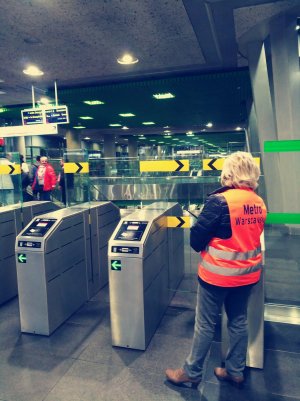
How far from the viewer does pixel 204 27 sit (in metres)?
3.97

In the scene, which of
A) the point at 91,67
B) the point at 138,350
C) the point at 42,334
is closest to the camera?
the point at 138,350

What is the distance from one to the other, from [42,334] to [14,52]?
4030 millimetres

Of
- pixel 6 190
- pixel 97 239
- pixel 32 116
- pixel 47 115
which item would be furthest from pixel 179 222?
pixel 32 116

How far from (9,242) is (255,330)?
8.87 ft

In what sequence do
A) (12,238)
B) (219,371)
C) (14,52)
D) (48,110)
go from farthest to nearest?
(48,110)
(14,52)
(12,238)
(219,371)

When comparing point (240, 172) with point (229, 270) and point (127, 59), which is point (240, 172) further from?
point (127, 59)

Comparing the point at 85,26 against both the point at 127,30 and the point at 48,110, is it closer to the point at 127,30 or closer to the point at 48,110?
the point at 127,30

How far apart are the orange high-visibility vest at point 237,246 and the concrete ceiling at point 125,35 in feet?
7.89

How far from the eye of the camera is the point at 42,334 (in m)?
2.84

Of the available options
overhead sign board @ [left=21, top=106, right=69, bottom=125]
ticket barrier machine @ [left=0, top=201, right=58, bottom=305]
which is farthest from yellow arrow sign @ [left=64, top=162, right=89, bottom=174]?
overhead sign board @ [left=21, top=106, right=69, bottom=125]

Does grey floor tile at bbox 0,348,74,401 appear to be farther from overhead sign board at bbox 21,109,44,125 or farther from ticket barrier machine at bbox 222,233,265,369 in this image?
overhead sign board at bbox 21,109,44,125

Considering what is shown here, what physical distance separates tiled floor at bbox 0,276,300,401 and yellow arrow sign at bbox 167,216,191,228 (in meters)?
0.87

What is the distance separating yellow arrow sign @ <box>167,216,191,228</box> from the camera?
3125mm

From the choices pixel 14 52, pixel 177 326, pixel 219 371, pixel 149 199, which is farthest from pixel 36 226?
pixel 14 52
